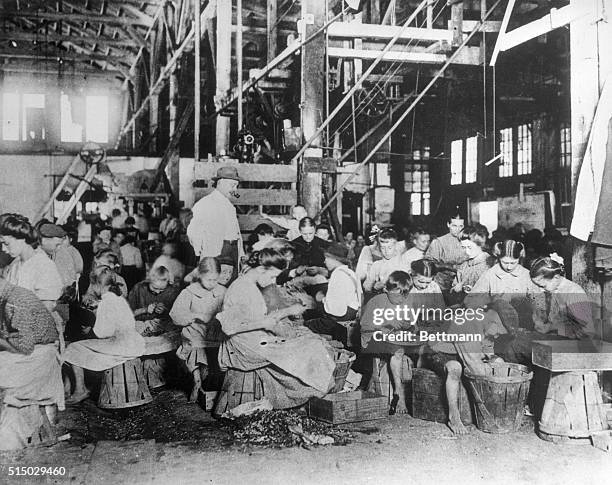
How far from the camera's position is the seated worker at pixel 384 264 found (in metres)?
7.61

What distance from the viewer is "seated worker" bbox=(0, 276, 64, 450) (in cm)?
505

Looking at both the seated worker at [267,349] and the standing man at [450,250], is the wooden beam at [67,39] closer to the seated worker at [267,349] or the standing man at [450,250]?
the standing man at [450,250]

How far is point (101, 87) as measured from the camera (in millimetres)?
24266

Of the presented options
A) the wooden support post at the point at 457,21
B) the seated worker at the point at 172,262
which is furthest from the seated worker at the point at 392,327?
the wooden support post at the point at 457,21

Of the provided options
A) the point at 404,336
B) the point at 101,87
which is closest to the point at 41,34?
the point at 101,87

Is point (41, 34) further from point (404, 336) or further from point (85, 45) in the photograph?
point (404, 336)

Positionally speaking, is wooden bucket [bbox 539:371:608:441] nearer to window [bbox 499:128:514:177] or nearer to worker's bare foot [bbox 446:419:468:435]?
worker's bare foot [bbox 446:419:468:435]

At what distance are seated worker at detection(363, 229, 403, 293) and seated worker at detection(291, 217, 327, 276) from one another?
2.21 ft

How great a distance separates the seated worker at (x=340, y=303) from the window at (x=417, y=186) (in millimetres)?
10691

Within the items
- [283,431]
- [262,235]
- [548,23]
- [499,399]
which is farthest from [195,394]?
[548,23]

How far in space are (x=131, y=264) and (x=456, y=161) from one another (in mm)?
9634

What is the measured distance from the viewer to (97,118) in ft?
79.6

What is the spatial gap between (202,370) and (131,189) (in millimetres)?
9817

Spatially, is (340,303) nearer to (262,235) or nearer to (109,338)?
(262,235)
